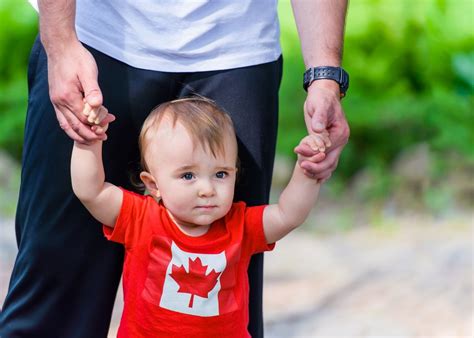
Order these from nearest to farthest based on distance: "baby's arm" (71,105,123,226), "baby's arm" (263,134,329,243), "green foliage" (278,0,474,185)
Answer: "baby's arm" (71,105,123,226) < "baby's arm" (263,134,329,243) < "green foliage" (278,0,474,185)

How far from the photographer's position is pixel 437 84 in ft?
22.9

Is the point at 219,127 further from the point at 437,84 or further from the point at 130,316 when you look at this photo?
the point at 437,84

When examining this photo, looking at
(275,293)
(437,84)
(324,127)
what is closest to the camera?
(324,127)

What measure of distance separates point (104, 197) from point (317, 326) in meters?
2.27

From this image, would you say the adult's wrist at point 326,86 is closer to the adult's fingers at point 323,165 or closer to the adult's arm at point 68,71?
the adult's fingers at point 323,165

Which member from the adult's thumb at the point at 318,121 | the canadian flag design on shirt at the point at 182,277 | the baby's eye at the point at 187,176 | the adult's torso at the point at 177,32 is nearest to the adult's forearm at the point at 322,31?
the adult's torso at the point at 177,32

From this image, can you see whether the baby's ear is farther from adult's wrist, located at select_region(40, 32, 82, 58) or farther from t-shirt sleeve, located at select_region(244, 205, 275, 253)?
adult's wrist, located at select_region(40, 32, 82, 58)

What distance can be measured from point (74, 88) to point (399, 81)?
4.96 metres

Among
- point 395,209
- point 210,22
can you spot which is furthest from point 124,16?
point 395,209

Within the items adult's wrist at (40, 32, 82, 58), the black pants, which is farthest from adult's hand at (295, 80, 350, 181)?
adult's wrist at (40, 32, 82, 58)

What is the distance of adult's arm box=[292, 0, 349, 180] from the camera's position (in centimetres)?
250

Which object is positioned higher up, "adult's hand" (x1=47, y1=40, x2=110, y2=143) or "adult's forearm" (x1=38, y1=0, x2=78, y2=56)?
"adult's forearm" (x1=38, y1=0, x2=78, y2=56)

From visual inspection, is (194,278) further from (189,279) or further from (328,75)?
(328,75)

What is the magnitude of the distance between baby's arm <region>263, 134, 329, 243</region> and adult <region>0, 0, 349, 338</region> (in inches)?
1.9
